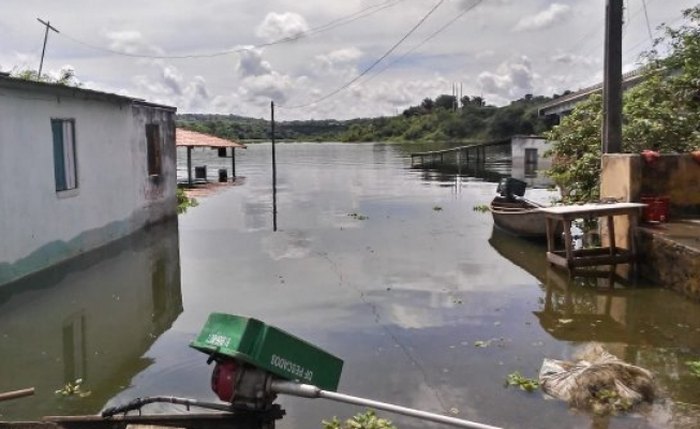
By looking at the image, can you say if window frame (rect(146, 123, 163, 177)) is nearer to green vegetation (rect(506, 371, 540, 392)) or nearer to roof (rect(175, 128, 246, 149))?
roof (rect(175, 128, 246, 149))

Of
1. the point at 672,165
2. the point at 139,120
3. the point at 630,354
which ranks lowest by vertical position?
the point at 630,354

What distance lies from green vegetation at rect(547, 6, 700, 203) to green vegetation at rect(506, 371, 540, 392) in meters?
8.22

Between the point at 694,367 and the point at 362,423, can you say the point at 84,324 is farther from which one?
the point at 694,367

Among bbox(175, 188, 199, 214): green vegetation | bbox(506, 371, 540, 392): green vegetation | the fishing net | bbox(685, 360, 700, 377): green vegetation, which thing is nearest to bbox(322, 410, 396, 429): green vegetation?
bbox(506, 371, 540, 392): green vegetation

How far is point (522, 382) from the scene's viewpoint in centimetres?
691

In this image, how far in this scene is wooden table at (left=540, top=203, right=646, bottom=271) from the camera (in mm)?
11266

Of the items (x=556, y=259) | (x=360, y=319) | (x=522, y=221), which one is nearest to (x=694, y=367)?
(x=360, y=319)

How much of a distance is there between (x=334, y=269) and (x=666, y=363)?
267 inches

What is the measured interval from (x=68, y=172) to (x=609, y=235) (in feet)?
34.9

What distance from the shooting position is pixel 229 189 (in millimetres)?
32031

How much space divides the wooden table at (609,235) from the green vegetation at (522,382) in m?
4.87

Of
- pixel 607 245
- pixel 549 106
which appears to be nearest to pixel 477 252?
pixel 607 245

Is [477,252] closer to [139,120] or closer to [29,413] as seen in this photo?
[139,120]

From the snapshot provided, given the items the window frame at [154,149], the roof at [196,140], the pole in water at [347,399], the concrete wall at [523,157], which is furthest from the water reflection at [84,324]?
the concrete wall at [523,157]
